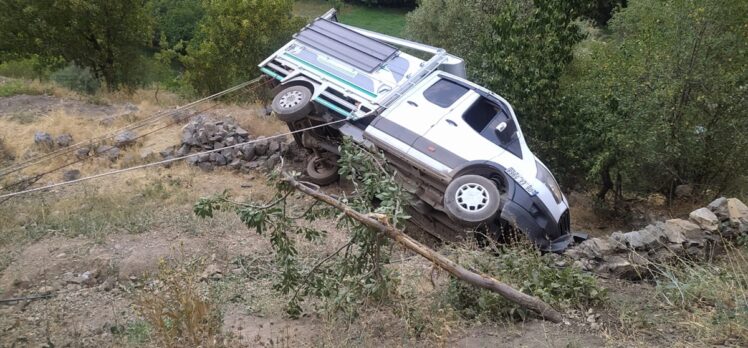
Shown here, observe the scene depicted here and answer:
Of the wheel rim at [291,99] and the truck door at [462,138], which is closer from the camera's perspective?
the truck door at [462,138]

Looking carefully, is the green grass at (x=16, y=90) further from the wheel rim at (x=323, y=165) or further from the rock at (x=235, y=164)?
the wheel rim at (x=323, y=165)

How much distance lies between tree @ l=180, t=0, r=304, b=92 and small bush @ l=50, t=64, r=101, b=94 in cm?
258

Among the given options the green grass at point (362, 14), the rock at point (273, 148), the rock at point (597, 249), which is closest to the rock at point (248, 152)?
the rock at point (273, 148)

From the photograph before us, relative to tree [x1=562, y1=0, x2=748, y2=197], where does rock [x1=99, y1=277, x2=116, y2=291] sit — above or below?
below

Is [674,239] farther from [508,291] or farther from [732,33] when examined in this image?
[732,33]

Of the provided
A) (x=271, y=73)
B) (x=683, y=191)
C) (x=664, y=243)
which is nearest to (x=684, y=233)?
(x=664, y=243)

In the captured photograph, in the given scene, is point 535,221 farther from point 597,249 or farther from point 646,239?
point 646,239

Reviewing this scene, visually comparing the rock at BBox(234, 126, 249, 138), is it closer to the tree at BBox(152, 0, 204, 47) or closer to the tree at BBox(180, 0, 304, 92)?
the tree at BBox(180, 0, 304, 92)

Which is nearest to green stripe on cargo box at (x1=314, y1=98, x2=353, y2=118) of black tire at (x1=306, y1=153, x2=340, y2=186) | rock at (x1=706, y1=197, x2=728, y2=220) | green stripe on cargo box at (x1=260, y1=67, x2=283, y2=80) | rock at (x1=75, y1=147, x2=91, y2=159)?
green stripe on cargo box at (x1=260, y1=67, x2=283, y2=80)

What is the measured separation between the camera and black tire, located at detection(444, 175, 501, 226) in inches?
306

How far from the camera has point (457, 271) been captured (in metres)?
4.83

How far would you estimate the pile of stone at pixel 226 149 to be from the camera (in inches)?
468

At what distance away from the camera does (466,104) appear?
8.87m

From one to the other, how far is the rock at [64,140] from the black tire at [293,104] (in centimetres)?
520
